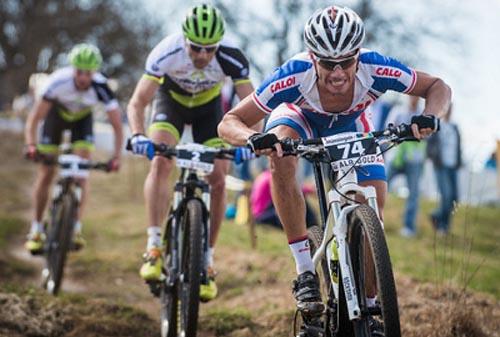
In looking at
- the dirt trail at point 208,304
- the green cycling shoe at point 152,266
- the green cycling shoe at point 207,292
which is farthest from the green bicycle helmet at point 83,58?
the green cycling shoe at point 207,292

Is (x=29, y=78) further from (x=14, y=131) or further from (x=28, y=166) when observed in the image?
(x=28, y=166)

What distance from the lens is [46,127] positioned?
895 centimetres

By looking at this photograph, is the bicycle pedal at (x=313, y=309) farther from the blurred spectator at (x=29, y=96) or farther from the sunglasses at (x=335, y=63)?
the blurred spectator at (x=29, y=96)

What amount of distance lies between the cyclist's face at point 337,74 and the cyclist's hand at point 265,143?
547 mm

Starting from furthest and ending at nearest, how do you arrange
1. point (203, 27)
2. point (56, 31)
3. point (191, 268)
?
point (56, 31), point (203, 27), point (191, 268)

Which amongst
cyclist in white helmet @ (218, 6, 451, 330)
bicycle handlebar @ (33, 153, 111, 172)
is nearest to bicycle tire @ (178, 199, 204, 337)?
cyclist in white helmet @ (218, 6, 451, 330)

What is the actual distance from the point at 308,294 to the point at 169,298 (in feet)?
4.87

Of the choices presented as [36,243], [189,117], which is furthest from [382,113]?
[189,117]

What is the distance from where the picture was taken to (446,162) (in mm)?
11781

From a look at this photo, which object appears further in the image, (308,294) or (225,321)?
(225,321)

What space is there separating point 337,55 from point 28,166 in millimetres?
17353

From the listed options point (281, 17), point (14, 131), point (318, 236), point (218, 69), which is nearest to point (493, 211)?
point (281, 17)

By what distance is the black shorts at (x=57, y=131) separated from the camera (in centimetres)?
888

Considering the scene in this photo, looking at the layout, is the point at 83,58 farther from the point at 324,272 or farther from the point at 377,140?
the point at 377,140
